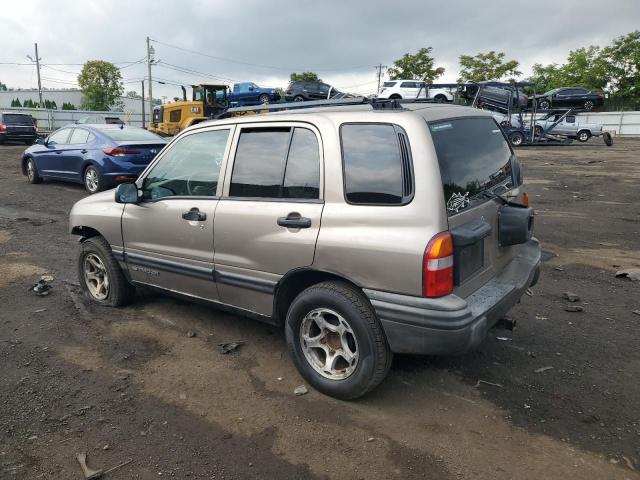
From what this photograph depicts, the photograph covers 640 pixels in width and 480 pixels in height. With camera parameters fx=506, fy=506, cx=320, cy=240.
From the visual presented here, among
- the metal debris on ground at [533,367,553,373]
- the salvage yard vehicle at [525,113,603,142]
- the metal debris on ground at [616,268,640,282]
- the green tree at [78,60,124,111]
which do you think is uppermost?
the green tree at [78,60,124,111]

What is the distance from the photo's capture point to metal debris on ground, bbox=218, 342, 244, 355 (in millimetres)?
4055

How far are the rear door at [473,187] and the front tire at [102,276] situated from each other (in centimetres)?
324

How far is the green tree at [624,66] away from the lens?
155 ft

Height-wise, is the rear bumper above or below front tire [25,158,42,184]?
below

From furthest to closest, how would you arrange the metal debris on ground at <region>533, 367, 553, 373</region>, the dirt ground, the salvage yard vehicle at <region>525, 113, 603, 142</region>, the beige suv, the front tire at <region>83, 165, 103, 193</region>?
the salvage yard vehicle at <region>525, 113, 603, 142</region>
the front tire at <region>83, 165, 103, 193</region>
the metal debris on ground at <region>533, 367, 553, 373</region>
the beige suv
the dirt ground

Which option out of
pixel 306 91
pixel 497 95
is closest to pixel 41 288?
pixel 497 95

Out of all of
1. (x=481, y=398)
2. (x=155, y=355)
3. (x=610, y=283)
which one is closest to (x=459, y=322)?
(x=481, y=398)

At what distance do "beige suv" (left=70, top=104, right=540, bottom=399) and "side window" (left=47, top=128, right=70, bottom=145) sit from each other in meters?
8.91

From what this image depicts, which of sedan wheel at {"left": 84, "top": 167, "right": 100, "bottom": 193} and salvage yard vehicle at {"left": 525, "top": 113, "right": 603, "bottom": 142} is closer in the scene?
sedan wheel at {"left": 84, "top": 167, "right": 100, "bottom": 193}

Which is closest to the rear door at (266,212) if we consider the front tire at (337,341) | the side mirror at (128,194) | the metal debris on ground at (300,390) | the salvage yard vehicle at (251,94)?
the front tire at (337,341)

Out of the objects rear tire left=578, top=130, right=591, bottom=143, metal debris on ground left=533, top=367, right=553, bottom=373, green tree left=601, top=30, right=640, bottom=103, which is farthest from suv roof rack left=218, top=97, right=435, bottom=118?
green tree left=601, top=30, right=640, bottom=103

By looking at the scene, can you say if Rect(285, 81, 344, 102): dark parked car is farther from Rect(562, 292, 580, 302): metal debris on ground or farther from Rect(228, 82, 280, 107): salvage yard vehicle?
Rect(562, 292, 580, 302): metal debris on ground

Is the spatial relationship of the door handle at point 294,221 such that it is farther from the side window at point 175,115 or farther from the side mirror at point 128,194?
the side window at point 175,115

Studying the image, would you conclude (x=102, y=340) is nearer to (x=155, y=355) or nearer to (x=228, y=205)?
(x=155, y=355)
